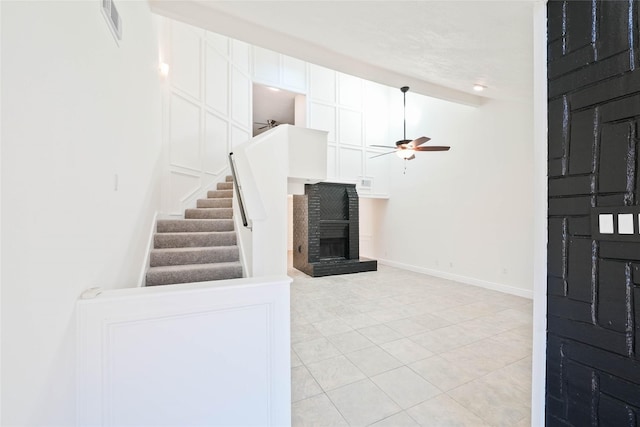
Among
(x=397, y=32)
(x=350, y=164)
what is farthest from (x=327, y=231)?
(x=397, y=32)

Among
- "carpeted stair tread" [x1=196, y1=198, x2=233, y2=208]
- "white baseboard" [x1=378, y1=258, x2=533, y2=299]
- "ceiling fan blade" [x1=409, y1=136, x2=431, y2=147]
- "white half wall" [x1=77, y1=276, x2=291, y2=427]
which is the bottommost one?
"white baseboard" [x1=378, y1=258, x2=533, y2=299]

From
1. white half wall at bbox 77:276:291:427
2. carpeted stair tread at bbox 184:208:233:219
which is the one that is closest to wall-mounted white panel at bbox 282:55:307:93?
carpeted stair tread at bbox 184:208:233:219

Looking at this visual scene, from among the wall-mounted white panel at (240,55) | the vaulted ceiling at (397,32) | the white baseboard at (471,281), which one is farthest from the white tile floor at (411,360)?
the wall-mounted white panel at (240,55)

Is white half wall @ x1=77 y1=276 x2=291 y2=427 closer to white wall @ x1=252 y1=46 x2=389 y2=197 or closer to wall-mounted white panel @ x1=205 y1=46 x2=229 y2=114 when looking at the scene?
wall-mounted white panel @ x1=205 y1=46 x2=229 y2=114

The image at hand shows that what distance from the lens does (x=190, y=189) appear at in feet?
15.4

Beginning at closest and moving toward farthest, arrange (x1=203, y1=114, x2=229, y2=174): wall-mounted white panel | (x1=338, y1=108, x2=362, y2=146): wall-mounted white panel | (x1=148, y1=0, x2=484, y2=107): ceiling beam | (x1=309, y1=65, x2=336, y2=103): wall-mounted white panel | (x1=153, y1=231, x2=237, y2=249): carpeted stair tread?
(x1=148, y1=0, x2=484, y2=107): ceiling beam, (x1=153, y1=231, x2=237, y2=249): carpeted stair tread, (x1=203, y1=114, x2=229, y2=174): wall-mounted white panel, (x1=309, y1=65, x2=336, y2=103): wall-mounted white panel, (x1=338, y1=108, x2=362, y2=146): wall-mounted white panel

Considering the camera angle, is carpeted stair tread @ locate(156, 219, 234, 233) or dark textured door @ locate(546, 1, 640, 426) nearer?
dark textured door @ locate(546, 1, 640, 426)

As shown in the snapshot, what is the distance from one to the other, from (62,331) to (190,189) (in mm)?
3877

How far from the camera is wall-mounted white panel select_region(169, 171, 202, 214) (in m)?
4.28

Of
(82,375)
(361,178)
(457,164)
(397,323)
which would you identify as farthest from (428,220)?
(82,375)

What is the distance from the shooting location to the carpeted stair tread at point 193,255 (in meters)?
3.11

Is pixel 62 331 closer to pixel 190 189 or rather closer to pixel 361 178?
pixel 190 189

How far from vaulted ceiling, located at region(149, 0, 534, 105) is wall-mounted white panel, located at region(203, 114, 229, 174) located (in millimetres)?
2536

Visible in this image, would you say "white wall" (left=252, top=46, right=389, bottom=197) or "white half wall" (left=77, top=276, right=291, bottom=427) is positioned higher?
"white wall" (left=252, top=46, right=389, bottom=197)
